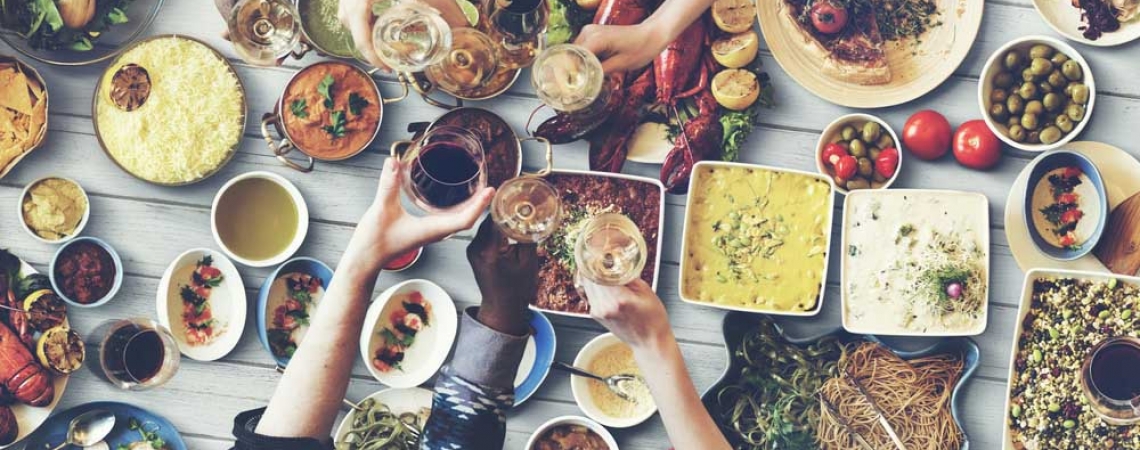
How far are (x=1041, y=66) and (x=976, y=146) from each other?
0.30m

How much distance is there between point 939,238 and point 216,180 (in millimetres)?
2238

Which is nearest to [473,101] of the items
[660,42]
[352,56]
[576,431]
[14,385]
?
[352,56]

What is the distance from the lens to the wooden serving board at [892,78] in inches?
107

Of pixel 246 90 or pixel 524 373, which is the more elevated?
pixel 246 90

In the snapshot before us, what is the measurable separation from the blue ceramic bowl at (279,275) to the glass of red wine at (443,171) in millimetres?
524

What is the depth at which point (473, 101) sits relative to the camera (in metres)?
2.74

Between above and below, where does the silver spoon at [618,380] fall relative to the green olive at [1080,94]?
below

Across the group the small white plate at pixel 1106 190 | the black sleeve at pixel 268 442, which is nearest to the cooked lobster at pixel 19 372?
the black sleeve at pixel 268 442

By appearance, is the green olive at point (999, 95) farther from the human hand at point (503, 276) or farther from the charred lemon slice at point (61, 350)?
the charred lemon slice at point (61, 350)

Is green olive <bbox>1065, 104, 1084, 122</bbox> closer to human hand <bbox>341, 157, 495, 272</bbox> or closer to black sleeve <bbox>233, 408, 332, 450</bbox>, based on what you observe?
human hand <bbox>341, 157, 495, 272</bbox>

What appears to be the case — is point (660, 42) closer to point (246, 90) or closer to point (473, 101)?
point (473, 101)

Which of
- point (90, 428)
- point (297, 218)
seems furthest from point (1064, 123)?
point (90, 428)

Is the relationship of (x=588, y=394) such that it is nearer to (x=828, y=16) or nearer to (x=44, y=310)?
(x=828, y=16)

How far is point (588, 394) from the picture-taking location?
2750 millimetres
